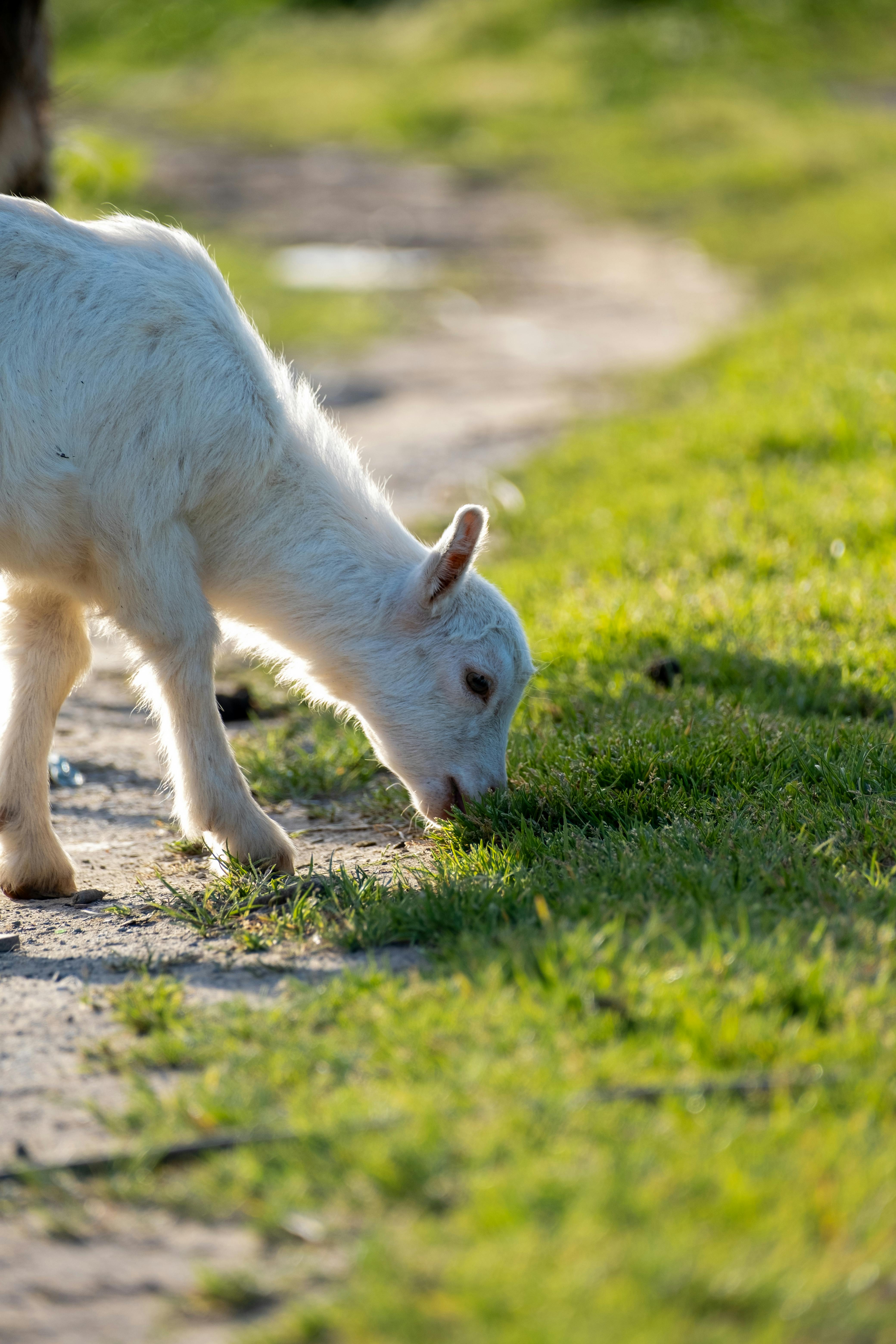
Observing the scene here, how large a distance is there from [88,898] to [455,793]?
1126mm

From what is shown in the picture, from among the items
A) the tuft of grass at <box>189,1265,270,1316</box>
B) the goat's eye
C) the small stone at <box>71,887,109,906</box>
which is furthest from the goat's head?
the tuft of grass at <box>189,1265,270,1316</box>

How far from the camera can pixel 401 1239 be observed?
2.25 m

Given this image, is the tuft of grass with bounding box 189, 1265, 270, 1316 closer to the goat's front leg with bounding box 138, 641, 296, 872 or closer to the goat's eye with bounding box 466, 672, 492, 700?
the goat's front leg with bounding box 138, 641, 296, 872

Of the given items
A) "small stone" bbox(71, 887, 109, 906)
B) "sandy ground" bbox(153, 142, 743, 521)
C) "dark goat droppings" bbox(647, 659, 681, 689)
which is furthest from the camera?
"sandy ground" bbox(153, 142, 743, 521)

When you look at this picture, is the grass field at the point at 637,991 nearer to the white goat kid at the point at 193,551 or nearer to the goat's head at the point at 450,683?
the goat's head at the point at 450,683

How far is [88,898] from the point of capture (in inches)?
161

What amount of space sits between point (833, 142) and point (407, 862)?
2484cm

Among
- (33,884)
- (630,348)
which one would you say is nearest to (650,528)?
(33,884)

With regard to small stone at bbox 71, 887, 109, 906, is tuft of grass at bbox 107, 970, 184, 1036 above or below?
above

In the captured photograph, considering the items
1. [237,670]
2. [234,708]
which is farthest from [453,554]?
[237,670]

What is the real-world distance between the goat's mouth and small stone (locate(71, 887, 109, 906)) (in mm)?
1064

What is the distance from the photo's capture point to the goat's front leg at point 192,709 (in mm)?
3979

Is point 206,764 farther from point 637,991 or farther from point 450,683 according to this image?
point 637,991

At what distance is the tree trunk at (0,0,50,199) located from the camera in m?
7.56
